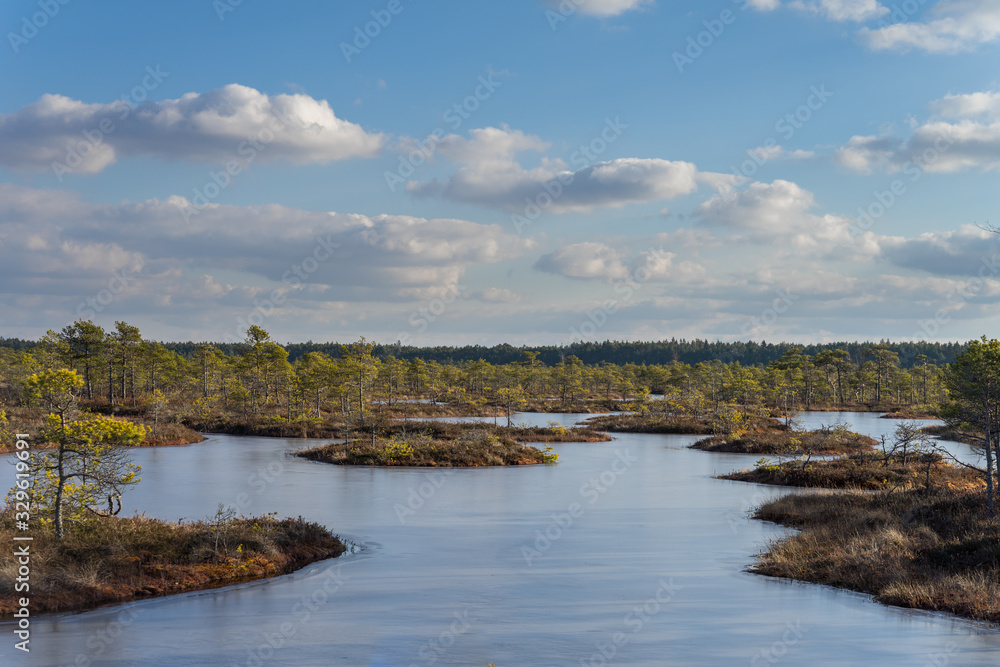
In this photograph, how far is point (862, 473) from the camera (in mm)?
36062

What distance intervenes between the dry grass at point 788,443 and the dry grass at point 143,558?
36505 millimetres

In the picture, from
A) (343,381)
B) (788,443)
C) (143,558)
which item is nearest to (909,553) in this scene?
(143,558)

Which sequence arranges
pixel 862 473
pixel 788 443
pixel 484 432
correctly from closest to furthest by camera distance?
Answer: pixel 862 473
pixel 788 443
pixel 484 432

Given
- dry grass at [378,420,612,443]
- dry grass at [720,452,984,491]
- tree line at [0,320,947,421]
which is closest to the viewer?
dry grass at [720,452,984,491]

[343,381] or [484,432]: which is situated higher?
[343,381]

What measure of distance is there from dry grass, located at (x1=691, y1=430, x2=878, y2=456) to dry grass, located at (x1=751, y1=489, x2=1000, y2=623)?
25607 millimetres

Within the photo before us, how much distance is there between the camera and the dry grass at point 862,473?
34.2 metres

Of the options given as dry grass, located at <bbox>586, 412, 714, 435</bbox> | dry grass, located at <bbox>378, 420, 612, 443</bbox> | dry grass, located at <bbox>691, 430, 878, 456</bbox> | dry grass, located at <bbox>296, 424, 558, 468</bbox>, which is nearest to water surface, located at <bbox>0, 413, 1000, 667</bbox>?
dry grass, located at <bbox>296, 424, 558, 468</bbox>

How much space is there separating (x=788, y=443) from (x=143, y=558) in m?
44.8

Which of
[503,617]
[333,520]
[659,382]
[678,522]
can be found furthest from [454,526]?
[659,382]

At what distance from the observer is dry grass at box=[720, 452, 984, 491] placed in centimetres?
3416

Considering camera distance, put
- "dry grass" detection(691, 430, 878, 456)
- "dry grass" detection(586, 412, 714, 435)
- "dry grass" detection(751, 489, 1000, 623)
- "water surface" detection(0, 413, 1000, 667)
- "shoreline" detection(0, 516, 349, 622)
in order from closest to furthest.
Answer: "water surface" detection(0, 413, 1000, 667)
"shoreline" detection(0, 516, 349, 622)
"dry grass" detection(751, 489, 1000, 623)
"dry grass" detection(691, 430, 878, 456)
"dry grass" detection(586, 412, 714, 435)

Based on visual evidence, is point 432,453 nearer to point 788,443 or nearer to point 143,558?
point 788,443

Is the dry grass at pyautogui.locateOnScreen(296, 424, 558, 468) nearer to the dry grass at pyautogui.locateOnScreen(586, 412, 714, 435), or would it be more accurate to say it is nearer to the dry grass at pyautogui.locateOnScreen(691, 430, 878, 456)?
the dry grass at pyautogui.locateOnScreen(691, 430, 878, 456)
